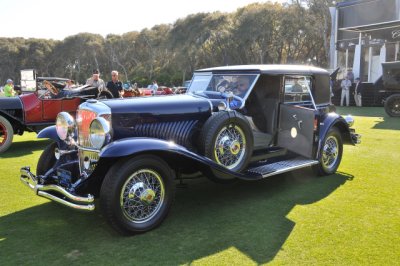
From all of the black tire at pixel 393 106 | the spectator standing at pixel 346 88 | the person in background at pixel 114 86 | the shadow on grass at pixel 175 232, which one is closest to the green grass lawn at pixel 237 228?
the shadow on grass at pixel 175 232

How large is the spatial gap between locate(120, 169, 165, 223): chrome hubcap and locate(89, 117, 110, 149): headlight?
560 mm

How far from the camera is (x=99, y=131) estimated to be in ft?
12.5

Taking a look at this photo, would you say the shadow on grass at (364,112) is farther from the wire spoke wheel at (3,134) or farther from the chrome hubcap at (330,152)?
the wire spoke wheel at (3,134)

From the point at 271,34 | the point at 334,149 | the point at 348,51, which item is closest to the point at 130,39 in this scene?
the point at 271,34

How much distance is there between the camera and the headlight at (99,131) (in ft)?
12.3

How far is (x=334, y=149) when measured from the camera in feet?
19.3

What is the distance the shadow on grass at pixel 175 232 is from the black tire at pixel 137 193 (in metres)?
0.14

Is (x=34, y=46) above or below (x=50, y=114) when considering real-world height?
above

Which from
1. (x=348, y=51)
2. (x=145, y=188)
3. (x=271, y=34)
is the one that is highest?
(x=271, y=34)

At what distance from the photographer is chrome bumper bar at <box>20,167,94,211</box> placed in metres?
3.35

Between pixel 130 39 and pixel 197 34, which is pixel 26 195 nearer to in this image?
pixel 197 34

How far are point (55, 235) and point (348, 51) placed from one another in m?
26.2

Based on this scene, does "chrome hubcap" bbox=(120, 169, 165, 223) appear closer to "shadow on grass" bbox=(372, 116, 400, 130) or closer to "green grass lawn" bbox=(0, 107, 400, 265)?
"green grass lawn" bbox=(0, 107, 400, 265)

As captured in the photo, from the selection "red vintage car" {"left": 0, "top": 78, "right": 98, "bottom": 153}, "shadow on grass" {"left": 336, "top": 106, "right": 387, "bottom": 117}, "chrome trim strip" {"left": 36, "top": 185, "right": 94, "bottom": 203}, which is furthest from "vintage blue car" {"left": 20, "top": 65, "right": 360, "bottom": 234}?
"shadow on grass" {"left": 336, "top": 106, "right": 387, "bottom": 117}
